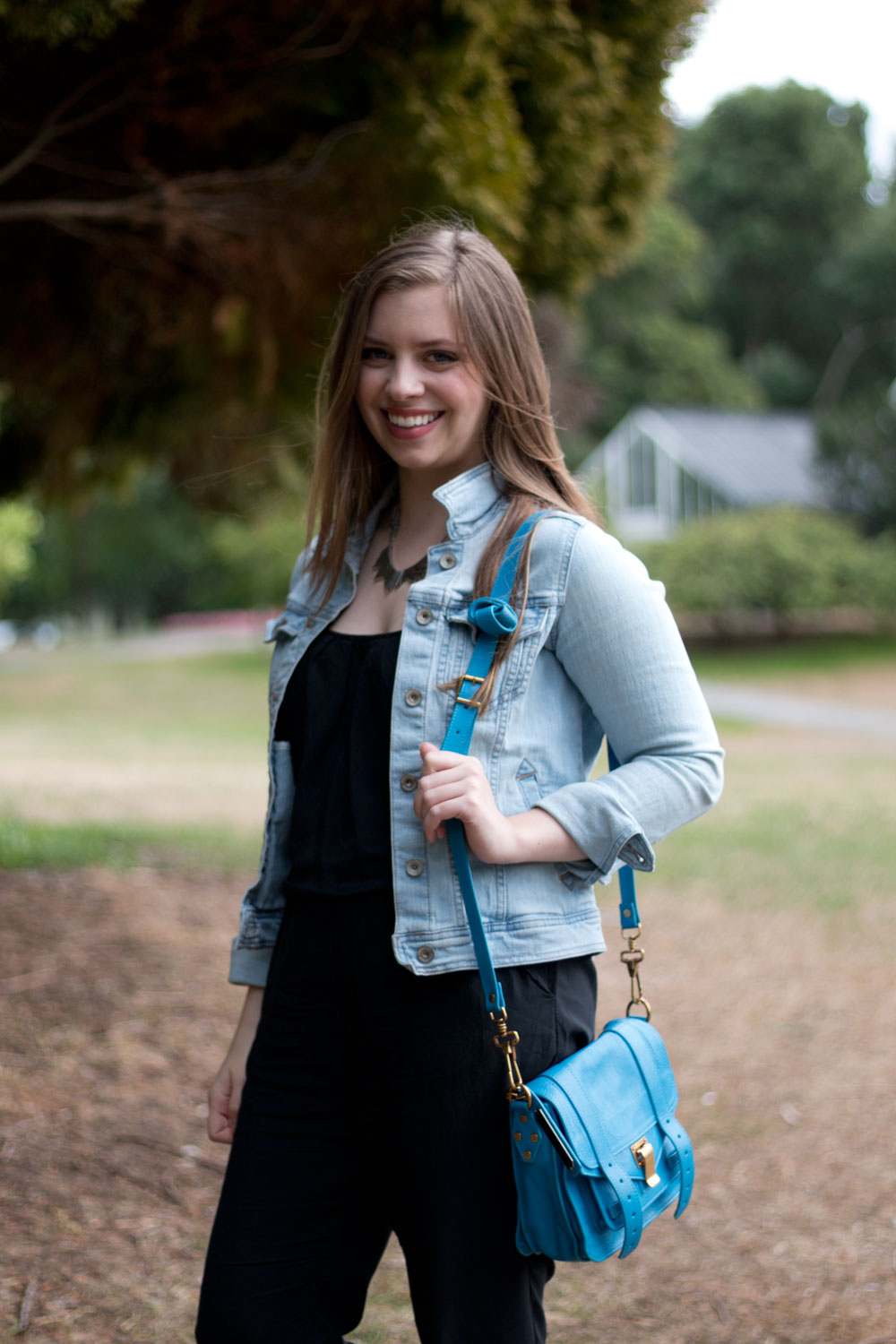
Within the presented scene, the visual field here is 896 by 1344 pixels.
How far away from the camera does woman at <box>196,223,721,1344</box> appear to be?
5.65 ft

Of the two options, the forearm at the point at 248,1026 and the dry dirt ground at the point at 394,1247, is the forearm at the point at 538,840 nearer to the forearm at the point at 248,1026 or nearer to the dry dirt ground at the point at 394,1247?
the forearm at the point at 248,1026

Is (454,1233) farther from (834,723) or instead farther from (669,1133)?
(834,723)

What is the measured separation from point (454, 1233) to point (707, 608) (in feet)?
80.9

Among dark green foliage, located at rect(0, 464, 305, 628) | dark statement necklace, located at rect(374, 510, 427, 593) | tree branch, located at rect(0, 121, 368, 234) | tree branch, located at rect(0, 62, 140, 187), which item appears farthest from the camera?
dark green foliage, located at rect(0, 464, 305, 628)

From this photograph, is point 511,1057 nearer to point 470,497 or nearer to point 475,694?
point 475,694

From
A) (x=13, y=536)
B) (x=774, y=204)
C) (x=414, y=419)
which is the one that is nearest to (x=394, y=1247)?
(x=414, y=419)

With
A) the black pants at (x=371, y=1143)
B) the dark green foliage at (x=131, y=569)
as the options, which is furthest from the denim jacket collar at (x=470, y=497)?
the dark green foliage at (x=131, y=569)

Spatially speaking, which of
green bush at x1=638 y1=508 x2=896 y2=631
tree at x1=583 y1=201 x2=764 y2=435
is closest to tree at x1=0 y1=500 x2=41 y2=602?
green bush at x1=638 y1=508 x2=896 y2=631

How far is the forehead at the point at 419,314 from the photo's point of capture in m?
1.85

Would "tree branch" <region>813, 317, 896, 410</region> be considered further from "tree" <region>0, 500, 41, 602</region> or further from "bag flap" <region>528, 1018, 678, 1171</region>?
"bag flap" <region>528, 1018, 678, 1171</region>

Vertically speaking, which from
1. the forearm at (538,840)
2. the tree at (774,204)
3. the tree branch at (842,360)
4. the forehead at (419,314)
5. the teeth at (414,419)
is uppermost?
the tree at (774,204)

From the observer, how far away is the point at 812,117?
5216 cm

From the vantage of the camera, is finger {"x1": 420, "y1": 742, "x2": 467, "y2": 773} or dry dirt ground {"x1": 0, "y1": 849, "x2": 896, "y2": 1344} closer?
finger {"x1": 420, "y1": 742, "x2": 467, "y2": 773}

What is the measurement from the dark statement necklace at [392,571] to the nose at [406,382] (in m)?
0.26
